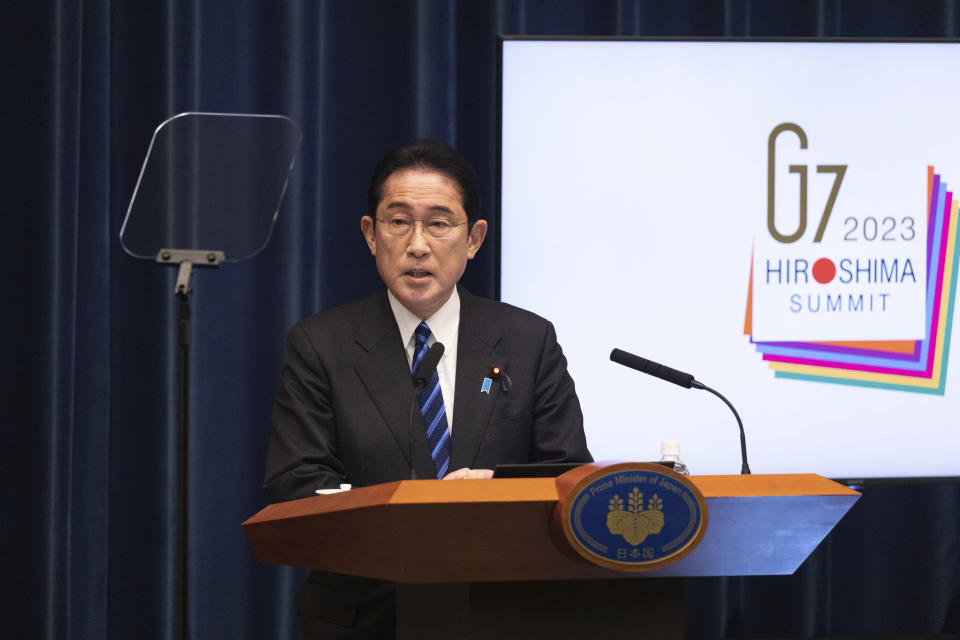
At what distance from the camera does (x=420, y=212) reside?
7.27 feet

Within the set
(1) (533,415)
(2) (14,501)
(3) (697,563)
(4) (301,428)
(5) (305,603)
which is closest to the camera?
(3) (697,563)

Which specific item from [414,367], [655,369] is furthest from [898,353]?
[414,367]

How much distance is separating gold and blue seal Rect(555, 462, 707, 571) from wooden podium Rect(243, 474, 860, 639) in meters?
0.03

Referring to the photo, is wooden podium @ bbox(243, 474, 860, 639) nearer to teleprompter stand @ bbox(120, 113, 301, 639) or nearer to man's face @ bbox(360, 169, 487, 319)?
man's face @ bbox(360, 169, 487, 319)

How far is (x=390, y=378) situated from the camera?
2199 mm

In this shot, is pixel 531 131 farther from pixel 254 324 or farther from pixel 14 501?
pixel 14 501

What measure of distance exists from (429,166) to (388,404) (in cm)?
55

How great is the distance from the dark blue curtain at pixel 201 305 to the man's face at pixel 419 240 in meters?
0.96

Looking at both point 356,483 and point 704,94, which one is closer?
point 356,483

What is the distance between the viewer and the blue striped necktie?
2146 mm

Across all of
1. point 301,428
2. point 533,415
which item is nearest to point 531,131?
point 533,415

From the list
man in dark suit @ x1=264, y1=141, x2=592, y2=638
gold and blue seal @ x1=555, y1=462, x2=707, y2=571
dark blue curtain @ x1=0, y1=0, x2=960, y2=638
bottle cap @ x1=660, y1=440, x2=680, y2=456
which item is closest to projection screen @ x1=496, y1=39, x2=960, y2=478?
dark blue curtain @ x1=0, y1=0, x2=960, y2=638

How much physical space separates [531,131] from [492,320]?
32.6 inches

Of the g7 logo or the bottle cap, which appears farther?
the g7 logo
